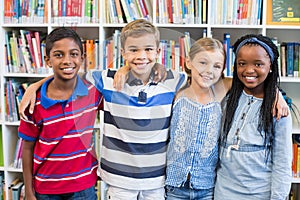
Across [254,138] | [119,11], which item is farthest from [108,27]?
[254,138]

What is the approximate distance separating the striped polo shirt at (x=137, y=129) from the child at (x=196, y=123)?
3cm

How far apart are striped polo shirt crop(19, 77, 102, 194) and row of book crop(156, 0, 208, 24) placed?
3.24 ft

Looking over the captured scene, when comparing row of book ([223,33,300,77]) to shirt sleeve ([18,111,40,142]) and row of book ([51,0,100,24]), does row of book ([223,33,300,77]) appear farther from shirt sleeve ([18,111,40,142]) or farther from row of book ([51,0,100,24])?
shirt sleeve ([18,111,40,142])

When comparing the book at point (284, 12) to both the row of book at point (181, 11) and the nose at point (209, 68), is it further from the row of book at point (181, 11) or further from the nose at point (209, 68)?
the nose at point (209, 68)

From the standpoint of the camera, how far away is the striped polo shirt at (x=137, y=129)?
139 centimetres

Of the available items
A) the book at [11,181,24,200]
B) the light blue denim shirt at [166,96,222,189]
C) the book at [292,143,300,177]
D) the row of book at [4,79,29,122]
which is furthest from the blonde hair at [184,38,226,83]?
Answer: the book at [11,181,24,200]

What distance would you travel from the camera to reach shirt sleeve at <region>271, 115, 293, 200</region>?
1.46 m

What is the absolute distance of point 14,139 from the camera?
2.71 metres

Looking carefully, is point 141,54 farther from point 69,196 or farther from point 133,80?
point 69,196

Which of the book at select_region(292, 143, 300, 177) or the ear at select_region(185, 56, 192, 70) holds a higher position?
the ear at select_region(185, 56, 192, 70)

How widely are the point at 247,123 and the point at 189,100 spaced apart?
0.23 m

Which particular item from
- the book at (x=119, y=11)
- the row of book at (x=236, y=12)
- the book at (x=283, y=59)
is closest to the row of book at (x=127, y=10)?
the book at (x=119, y=11)

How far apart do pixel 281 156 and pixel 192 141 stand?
0.32m

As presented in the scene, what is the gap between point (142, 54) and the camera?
4.54ft
